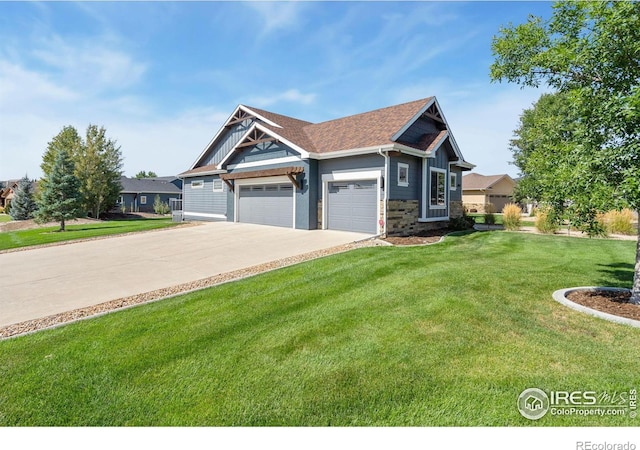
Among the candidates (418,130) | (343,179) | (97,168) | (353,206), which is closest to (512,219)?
(418,130)

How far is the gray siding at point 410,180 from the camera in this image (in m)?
12.1

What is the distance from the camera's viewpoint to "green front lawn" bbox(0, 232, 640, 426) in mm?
2701

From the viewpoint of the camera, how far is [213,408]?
2750mm

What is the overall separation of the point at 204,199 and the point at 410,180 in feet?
47.1

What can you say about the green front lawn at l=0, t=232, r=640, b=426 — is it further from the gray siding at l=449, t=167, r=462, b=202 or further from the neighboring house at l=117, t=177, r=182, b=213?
the neighboring house at l=117, t=177, r=182, b=213

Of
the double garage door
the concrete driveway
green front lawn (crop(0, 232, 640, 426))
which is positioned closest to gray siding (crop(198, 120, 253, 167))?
the double garage door

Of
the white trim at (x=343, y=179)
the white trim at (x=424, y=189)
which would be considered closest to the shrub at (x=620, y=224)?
the white trim at (x=424, y=189)

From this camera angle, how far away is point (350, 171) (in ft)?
42.9

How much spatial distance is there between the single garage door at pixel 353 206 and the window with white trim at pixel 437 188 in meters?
3.30

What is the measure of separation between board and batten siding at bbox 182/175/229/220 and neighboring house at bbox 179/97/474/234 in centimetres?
119
